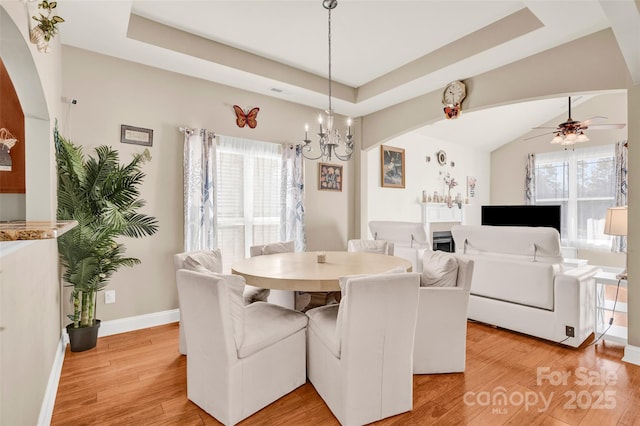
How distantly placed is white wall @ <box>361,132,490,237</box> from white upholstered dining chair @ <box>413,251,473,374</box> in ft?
9.04

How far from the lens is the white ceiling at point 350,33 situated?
8.00ft

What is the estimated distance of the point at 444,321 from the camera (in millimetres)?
2217

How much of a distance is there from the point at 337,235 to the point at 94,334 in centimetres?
313

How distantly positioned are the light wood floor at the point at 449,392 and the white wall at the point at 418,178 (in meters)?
2.91

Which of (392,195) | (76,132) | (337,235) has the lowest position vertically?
(337,235)

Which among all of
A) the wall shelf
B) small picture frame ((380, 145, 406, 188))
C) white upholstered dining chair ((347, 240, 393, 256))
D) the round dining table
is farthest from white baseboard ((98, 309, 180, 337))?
the wall shelf

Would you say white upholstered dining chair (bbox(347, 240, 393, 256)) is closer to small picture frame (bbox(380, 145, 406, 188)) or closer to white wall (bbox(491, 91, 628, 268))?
small picture frame (bbox(380, 145, 406, 188))

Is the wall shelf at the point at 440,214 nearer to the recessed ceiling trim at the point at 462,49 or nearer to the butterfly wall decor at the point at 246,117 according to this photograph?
the recessed ceiling trim at the point at 462,49

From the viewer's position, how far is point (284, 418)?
1.80m

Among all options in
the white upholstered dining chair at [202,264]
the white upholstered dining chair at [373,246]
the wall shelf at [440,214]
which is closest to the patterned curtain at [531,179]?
the wall shelf at [440,214]

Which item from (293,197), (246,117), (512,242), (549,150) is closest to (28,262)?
(246,117)

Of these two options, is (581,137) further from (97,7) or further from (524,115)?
(97,7)

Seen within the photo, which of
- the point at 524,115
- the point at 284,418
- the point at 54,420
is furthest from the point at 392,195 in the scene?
the point at 54,420

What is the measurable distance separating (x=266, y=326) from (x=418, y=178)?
494cm
